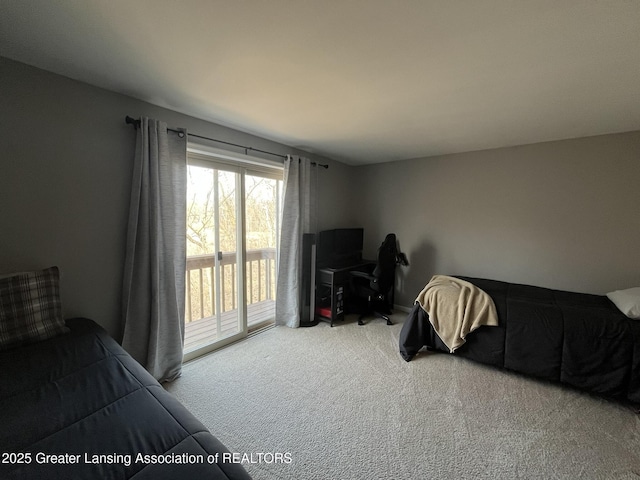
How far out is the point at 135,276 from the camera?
1.99 metres

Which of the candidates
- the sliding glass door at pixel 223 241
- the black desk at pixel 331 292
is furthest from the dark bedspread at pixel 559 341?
the sliding glass door at pixel 223 241

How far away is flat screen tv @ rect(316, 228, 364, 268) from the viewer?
12.2 ft

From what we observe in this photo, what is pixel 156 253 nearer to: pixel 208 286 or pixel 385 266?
pixel 208 286

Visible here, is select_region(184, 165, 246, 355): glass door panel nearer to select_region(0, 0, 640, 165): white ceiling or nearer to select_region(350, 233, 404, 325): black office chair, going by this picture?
select_region(0, 0, 640, 165): white ceiling

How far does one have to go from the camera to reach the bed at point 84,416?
2.51ft

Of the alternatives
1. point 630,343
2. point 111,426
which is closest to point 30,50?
point 111,426

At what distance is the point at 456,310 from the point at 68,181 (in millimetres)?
3394

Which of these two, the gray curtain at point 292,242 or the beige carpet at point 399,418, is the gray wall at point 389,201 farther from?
the beige carpet at point 399,418

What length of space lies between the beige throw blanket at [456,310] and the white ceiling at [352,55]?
Result: 5.52 feet

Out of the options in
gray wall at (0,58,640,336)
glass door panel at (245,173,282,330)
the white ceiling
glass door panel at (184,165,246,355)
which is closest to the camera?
the white ceiling

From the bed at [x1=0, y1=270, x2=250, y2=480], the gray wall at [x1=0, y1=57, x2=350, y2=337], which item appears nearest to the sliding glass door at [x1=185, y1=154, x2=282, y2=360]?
the gray wall at [x1=0, y1=57, x2=350, y2=337]

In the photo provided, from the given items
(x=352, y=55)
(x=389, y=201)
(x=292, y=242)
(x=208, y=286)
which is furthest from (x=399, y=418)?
(x=389, y=201)

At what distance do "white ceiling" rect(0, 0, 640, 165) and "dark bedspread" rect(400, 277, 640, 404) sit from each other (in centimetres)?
172

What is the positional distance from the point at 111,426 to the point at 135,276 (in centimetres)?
135
